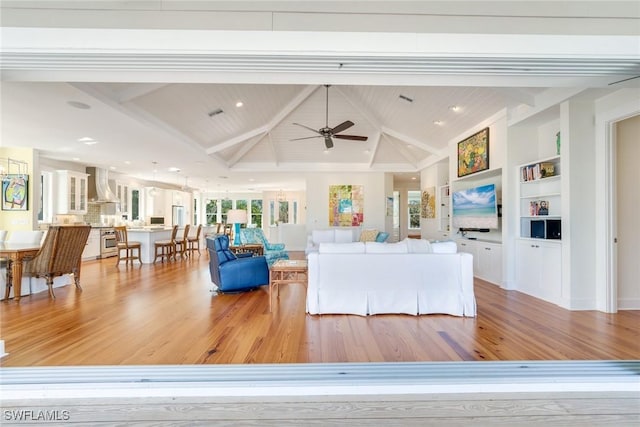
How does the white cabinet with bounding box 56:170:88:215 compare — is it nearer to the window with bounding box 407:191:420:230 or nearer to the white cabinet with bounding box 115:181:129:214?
the white cabinet with bounding box 115:181:129:214

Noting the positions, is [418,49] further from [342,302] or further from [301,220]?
[301,220]

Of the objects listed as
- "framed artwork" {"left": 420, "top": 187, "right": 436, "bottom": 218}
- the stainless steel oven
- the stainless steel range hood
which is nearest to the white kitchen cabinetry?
"framed artwork" {"left": 420, "top": 187, "right": 436, "bottom": 218}

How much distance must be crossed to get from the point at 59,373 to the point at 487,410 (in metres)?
2.58

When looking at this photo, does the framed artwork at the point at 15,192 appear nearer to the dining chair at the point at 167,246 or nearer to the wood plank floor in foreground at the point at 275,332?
the dining chair at the point at 167,246

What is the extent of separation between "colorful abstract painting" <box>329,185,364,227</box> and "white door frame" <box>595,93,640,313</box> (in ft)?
21.2

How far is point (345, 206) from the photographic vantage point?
984cm

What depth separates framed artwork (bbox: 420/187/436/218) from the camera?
8164 mm

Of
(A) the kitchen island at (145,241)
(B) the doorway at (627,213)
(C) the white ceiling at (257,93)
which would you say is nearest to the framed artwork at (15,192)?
(C) the white ceiling at (257,93)

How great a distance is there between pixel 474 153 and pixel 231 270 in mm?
4790

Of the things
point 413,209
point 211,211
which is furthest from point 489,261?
point 211,211

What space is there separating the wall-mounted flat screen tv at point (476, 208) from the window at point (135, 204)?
10.4m

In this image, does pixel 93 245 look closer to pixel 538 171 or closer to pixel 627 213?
pixel 538 171

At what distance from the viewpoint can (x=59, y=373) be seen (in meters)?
1.92

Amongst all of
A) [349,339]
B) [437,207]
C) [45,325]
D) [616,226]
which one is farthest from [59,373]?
[437,207]
